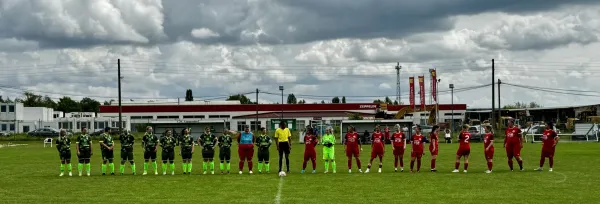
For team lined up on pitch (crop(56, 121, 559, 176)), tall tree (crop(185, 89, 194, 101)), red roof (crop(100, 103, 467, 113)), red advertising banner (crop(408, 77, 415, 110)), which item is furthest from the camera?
tall tree (crop(185, 89, 194, 101))

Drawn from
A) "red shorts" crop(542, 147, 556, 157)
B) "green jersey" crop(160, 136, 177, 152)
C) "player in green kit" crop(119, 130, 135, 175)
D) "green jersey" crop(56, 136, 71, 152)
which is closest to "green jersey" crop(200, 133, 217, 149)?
"green jersey" crop(160, 136, 177, 152)

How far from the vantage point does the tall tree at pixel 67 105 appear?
17725 centimetres

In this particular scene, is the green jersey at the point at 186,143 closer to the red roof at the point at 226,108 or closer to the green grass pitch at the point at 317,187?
the green grass pitch at the point at 317,187

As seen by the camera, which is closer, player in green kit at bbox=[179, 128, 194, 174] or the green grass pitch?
the green grass pitch

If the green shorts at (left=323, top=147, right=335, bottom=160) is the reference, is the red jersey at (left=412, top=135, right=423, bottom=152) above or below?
above

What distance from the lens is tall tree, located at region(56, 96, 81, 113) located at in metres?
177

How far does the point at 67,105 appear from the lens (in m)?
180

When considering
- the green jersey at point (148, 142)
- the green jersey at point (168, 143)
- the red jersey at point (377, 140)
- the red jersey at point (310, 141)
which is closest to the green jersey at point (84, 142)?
the green jersey at point (148, 142)

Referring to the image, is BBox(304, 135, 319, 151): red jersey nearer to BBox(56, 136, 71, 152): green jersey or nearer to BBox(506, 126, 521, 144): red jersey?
BBox(506, 126, 521, 144): red jersey

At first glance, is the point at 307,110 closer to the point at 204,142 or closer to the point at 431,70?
the point at 431,70

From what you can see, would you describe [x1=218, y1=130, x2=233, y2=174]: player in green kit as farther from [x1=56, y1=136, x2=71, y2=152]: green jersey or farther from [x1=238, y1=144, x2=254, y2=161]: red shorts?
[x1=56, y1=136, x2=71, y2=152]: green jersey

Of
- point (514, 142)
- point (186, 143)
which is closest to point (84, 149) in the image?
point (186, 143)

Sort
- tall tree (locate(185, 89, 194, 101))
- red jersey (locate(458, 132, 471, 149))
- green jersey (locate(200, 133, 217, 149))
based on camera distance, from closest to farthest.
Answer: red jersey (locate(458, 132, 471, 149)), green jersey (locate(200, 133, 217, 149)), tall tree (locate(185, 89, 194, 101))

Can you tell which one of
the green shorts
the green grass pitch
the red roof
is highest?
the red roof
